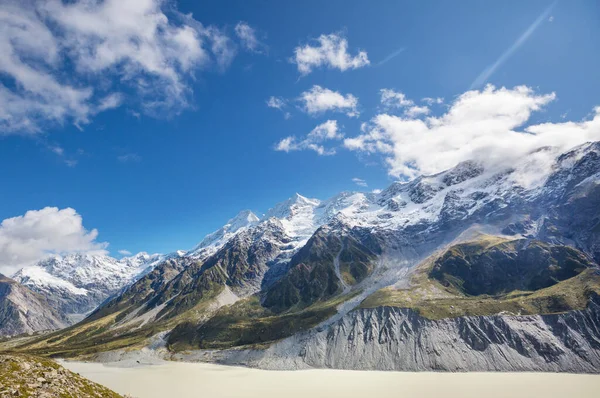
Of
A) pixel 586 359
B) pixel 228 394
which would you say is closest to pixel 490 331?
pixel 586 359

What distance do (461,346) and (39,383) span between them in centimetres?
17047

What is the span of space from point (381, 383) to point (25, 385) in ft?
392

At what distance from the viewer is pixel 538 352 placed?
502ft

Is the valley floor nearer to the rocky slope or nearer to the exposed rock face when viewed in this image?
the exposed rock face

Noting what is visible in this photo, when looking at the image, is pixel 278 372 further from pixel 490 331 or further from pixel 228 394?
pixel 490 331

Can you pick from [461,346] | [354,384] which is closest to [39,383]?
[354,384]

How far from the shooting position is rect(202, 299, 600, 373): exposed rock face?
150 meters

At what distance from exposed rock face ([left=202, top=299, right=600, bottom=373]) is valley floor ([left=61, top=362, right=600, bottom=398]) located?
386 inches

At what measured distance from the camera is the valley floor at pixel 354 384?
360 feet

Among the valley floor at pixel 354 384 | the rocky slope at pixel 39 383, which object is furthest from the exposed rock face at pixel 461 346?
the rocky slope at pixel 39 383

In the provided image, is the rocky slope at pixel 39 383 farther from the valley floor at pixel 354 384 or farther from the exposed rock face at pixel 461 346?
the exposed rock face at pixel 461 346

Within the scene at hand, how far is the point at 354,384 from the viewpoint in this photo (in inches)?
5084

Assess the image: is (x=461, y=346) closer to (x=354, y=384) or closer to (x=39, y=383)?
(x=354, y=384)

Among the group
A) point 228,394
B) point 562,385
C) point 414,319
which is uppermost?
point 414,319
